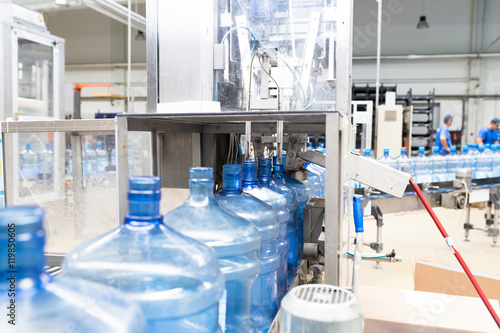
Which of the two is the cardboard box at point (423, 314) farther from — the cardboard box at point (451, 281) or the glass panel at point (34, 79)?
the glass panel at point (34, 79)

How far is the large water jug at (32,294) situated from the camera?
347 mm

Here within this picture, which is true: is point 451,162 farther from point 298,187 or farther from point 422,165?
point 298,187

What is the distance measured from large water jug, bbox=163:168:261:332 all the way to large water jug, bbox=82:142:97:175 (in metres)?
1.47

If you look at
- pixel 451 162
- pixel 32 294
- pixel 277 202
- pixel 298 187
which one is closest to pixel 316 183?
pixel 298 187

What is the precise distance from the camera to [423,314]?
1266 mm

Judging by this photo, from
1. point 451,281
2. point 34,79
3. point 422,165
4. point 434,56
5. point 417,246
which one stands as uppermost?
point 434,56

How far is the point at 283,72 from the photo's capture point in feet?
4.88

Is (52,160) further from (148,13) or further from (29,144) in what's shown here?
(148,13)

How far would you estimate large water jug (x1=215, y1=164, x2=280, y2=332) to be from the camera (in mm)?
893

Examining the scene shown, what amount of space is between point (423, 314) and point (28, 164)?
169 centimetres

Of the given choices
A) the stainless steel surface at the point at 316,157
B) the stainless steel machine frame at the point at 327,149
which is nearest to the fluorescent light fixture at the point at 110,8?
the stainless steel machine frame at the point at 327,149

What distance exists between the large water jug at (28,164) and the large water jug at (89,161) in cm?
22

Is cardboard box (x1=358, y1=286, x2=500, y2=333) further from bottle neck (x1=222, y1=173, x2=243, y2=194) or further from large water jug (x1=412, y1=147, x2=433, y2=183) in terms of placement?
large water jug (x1=412, y1=147, x2=433, y2=183)

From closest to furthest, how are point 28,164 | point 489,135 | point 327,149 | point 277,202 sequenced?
point 327,149
point 277,202
point 28,164
point 489,135
